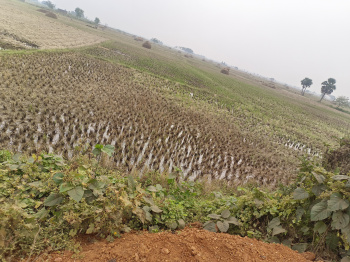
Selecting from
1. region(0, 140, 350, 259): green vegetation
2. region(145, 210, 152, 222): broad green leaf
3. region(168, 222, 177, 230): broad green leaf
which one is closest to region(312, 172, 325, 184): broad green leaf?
region(0, 140, 350, 259): green vegetation

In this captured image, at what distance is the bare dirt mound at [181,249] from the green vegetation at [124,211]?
188 millimetres

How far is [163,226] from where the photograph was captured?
2.98 m

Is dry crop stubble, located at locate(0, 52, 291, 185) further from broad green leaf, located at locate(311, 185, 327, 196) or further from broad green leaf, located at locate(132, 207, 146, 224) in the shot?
broad green leaf, located at locate(311, 185, 327, 196)

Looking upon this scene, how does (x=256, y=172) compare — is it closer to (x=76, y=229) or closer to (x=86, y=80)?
(x=76, y=229)

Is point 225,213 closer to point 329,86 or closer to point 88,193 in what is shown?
point 88,193

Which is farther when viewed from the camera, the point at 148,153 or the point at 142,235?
the point at 148,153

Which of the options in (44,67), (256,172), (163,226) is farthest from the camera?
(44,67)

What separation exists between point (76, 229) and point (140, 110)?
7416mm

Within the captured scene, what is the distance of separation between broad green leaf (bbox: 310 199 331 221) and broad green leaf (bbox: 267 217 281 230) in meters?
0.59

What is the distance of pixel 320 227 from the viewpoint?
255cm

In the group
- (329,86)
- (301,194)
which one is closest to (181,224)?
(301,194)

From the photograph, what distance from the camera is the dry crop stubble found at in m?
5.80

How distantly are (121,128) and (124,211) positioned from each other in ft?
16.4

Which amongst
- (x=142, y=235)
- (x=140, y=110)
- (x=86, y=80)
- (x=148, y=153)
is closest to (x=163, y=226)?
(x=142, y=235)
